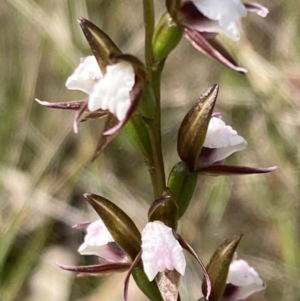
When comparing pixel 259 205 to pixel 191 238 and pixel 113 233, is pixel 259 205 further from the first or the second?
pixel 113 233

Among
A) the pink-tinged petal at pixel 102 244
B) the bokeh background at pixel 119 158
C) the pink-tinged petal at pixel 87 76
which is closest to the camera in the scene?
the pink-tinged petal at pixel 87 76

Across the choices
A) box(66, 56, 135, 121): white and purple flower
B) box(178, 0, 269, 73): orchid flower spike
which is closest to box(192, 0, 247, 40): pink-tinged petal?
box(178, 0, 269, 73): orchid flower spike

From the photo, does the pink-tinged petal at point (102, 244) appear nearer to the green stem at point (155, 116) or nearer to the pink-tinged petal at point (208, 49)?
the green stem at point (155, 116)

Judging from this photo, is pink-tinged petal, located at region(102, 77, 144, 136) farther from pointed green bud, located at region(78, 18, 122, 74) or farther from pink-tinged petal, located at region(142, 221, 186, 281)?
pink-tinged petal, located at region(142, 221, 186, 281)

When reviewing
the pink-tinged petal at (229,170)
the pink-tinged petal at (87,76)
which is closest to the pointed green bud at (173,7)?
the pink-tinged petal at (87,76)

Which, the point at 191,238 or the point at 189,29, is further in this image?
the point at 191,238

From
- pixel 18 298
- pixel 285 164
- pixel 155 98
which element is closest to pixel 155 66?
pixel 155 98
